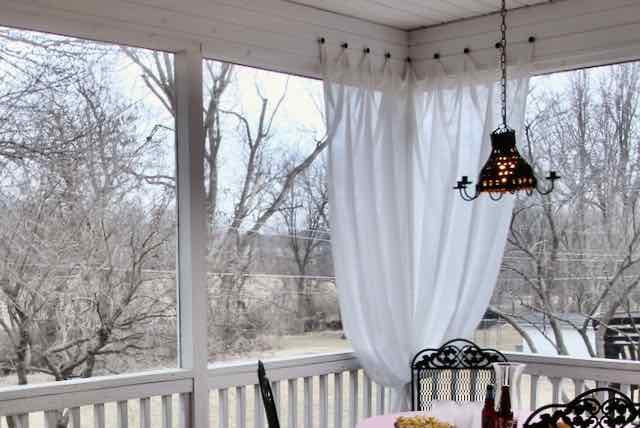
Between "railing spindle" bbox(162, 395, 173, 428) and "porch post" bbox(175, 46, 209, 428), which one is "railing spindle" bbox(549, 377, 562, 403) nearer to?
"porch post" bbox(175, 46, 209, 428)

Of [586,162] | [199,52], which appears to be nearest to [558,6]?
[586,162]

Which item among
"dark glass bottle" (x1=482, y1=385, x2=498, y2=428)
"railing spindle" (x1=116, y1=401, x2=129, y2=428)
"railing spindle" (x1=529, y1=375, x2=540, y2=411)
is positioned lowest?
"railing spindle" (x1=529, y1=375, x2=540, y2=411)

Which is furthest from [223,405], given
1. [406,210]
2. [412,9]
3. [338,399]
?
[412,9]

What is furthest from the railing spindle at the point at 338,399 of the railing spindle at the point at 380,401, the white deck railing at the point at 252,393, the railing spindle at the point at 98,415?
the railing spindle at the point at 98,415

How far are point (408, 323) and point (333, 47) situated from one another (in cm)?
158

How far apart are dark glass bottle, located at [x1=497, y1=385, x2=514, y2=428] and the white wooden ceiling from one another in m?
2.25

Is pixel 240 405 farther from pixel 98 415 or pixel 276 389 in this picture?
pixel 98 415

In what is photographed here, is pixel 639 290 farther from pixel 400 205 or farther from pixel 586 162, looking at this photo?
pixel 400 205

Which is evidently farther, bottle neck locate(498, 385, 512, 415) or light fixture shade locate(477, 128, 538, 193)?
light fixture shade locate(477, 128, 538, 193)

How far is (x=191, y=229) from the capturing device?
3.81 m

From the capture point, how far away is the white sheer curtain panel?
173 inches

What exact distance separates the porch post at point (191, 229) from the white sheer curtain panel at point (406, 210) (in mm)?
798

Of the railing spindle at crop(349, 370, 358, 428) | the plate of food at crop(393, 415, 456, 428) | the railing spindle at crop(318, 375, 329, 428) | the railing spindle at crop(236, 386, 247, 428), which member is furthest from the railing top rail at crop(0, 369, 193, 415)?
the plate of food at crop(393, 415, 456, 428)

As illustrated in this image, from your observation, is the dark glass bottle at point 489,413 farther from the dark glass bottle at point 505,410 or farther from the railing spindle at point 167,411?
the railing spindle at point 167,411
